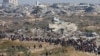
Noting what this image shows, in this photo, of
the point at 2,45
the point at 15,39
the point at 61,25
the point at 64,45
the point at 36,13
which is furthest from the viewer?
the point at 36,13

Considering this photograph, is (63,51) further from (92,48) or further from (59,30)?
(59,30)

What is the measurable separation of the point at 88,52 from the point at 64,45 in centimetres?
477

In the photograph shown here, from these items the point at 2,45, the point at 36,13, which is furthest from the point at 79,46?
the point at 36,13

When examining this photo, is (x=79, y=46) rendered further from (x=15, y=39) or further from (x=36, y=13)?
(x=36, y=13)

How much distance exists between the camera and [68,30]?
6391 cm

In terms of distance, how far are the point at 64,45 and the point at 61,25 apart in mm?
28914

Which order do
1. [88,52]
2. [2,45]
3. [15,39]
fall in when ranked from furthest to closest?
[15,39] → [2,45] → [88,52]

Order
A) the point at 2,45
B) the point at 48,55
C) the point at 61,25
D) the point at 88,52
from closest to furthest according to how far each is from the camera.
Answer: the point at 48,55, the point at 88,52, the point at 2,45, the point at 61,25

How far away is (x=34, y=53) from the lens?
119 ft

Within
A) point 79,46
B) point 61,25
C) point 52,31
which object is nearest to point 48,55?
point 79,46

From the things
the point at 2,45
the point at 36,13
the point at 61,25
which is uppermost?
the point at 2,45

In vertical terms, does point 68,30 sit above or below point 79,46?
below

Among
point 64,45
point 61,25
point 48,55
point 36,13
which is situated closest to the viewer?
point 48,55

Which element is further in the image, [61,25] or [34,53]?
Result: [61,25]
